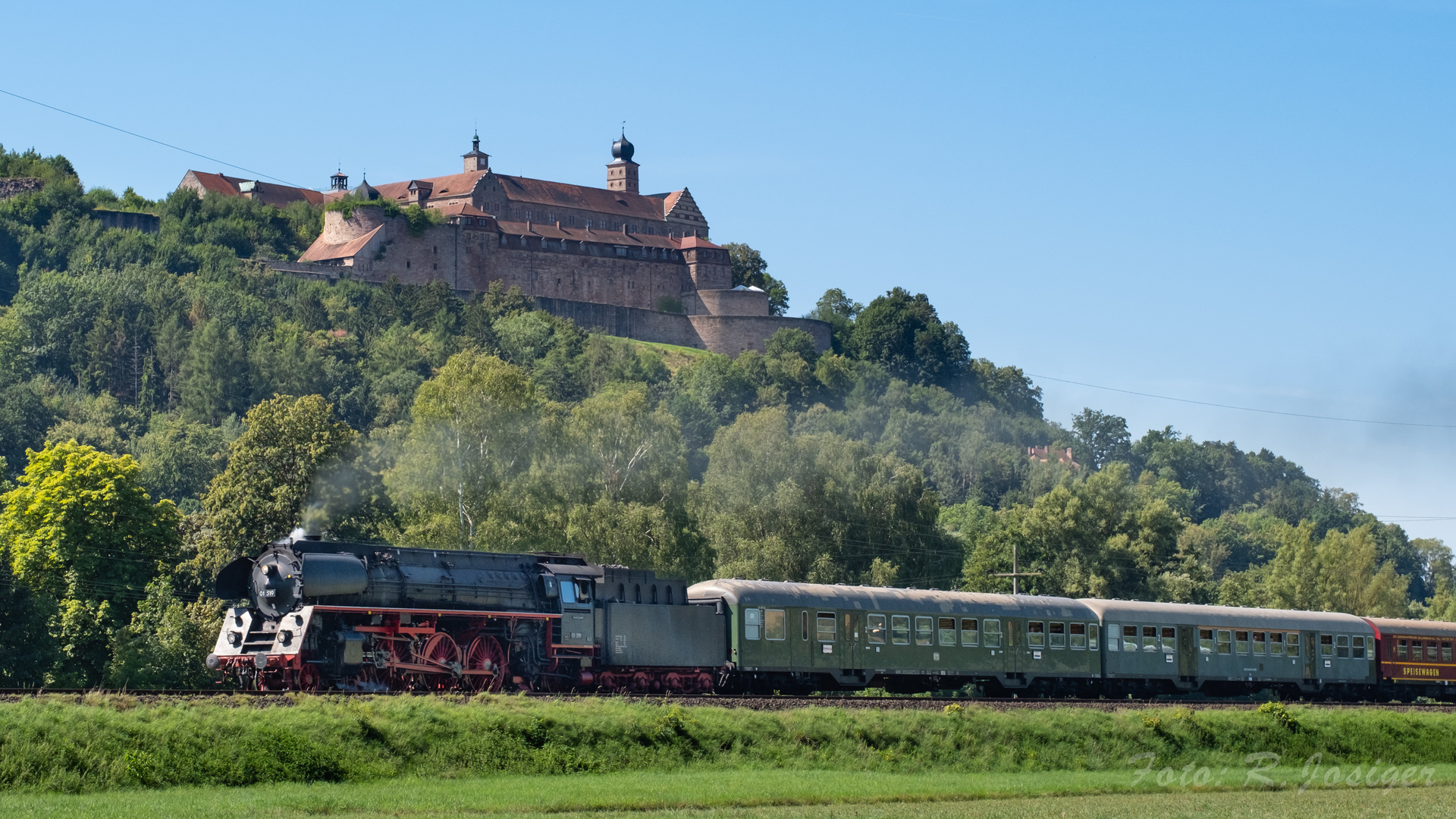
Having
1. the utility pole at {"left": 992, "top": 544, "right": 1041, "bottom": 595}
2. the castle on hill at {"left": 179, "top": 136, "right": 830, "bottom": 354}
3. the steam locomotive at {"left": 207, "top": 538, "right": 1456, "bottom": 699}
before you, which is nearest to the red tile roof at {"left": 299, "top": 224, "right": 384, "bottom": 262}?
the castle on hill at {"left": 179, "top": 136, "right": 830, "bottom": 354}

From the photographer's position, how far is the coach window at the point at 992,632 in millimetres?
39906

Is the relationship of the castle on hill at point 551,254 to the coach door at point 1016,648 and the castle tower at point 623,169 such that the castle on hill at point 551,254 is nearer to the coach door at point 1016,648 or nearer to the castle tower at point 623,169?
the castle tower at point 623,169

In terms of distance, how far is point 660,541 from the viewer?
6119 cm

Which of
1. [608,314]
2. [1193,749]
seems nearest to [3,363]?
[608,314]

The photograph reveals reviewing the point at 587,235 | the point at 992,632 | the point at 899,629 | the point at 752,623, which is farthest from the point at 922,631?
the point at 587,235

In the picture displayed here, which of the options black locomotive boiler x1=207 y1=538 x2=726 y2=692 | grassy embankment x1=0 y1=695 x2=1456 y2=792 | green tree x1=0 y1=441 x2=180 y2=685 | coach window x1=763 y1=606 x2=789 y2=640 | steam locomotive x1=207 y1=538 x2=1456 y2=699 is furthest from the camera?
green tree x1=0 y1=441 x2=180 y2=685

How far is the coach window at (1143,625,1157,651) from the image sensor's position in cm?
4247

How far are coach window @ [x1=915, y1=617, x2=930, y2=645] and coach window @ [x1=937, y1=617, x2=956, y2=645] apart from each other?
1.07 ft

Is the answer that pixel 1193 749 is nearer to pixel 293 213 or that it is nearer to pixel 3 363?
pixel 3 363

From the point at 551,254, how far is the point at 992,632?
12871 cm

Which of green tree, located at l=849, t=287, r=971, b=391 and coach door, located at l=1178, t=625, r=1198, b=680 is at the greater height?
green tree, located at l=849, t=287, r=971, b=391

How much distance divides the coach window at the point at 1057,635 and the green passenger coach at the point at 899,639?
0.02 m

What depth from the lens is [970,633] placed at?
3966 cm

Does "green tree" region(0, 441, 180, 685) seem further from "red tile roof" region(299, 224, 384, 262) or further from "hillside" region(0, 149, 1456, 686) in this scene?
"red tile roof" region(299, 224, 384, 262)
